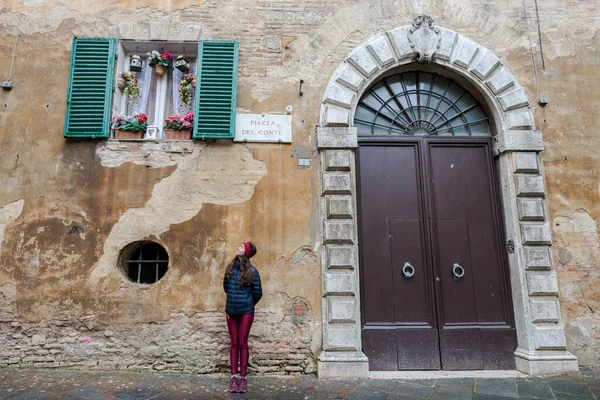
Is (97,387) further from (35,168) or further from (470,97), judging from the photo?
(470,97)

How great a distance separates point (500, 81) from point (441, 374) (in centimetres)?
383

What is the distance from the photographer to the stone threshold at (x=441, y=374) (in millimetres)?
4629

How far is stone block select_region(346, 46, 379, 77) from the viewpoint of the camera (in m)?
5.40

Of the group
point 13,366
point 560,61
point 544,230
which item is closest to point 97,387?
point 13,366

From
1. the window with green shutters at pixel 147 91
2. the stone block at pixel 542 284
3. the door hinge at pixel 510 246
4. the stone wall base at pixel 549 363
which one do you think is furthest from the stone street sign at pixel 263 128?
the stone wall base at pixel 549 363

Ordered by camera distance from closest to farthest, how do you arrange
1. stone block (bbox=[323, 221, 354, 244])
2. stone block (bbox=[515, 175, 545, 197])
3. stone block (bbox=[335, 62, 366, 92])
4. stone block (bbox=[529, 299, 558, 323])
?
stone block (bbox=[529, 299, 558, 323]) → stone block (bbox=[323, 221, 354, 244]) → stone block (bbox=[515, 175, 545, 197]) → stone block (bbox=[335, 62, 366, 92])

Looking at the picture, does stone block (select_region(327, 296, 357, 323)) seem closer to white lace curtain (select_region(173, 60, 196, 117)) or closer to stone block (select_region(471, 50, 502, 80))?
white lace curtain (select_region(173, 60, 196, 117))

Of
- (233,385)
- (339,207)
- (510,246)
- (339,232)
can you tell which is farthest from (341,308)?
(510,246)

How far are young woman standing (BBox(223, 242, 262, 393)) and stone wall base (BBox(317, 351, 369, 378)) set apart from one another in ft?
3.00

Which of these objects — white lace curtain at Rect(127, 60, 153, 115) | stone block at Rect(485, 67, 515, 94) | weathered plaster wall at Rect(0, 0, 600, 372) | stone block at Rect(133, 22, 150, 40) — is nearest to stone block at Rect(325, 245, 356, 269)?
weathered plaster wall at Rect(0, 0, 600, 372)

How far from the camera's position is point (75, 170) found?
16.9ft

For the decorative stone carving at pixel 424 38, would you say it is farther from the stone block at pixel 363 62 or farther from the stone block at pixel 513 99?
the stone block at pixel 513 99

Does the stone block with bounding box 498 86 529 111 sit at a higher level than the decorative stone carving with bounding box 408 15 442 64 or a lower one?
lower

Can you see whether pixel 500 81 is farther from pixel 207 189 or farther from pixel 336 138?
pixel 207 189
